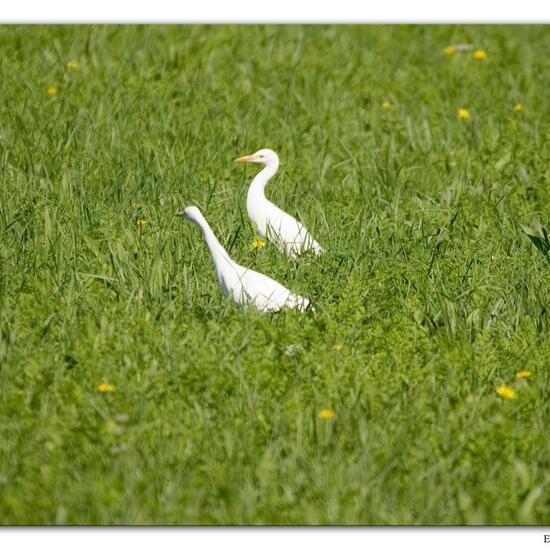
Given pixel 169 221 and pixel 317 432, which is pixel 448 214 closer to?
pixel 169 221

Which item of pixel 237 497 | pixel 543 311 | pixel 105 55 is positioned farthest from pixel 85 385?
pixel 105 55

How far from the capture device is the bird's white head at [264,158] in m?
6.21

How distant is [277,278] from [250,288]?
0.44 meters

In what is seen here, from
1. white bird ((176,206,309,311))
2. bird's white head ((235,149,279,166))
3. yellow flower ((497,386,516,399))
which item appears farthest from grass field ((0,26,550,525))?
bird's white head ((235,149,279,166))

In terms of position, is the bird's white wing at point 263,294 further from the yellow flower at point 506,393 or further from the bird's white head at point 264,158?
the bird's white head at point 264,158

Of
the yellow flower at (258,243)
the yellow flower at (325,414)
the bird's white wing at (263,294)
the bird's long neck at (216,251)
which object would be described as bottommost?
the yellow flower at (325,414)

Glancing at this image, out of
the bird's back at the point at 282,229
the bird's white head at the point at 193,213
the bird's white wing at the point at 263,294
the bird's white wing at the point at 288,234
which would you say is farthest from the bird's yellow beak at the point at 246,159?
the bird's white wing at the point at 263,294

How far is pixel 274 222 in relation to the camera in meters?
5.70

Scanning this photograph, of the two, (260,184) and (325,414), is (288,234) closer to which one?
(260,184)

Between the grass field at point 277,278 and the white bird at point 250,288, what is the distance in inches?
4.2

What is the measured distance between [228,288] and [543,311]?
1.44 m

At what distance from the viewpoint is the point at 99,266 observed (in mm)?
5219

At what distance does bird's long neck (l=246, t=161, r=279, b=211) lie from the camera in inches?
233

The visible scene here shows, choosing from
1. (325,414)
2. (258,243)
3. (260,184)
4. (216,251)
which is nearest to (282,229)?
(258,243)
